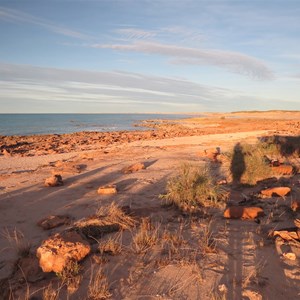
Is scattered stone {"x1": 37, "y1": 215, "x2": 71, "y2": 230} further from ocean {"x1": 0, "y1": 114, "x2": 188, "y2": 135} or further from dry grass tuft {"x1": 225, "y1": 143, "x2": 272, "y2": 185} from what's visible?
ocean {"x1": 0, "y1": 114, "x2": 188, "y2": 135}

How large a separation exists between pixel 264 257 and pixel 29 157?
13.2 metres

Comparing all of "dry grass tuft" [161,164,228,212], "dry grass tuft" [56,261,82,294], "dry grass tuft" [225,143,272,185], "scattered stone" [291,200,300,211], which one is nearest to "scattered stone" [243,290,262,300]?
"dry grass tuft" [56,261,82,294]

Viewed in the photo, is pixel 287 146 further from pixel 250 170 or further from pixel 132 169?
pixel 132 169

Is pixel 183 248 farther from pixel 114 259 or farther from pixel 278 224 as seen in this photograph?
pixel 278 224

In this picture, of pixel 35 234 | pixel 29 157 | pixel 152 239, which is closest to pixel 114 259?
pixel 152 239

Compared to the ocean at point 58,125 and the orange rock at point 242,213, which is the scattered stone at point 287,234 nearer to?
the orange rock at point 242,213

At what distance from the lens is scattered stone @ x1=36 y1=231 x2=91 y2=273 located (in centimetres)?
396

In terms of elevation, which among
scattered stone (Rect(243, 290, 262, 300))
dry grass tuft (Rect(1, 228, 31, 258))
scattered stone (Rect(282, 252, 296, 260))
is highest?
scattered stone (Rect(282, 252, 296, 260))

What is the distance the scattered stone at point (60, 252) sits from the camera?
13.0 ft

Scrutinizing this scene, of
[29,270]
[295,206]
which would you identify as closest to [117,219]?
[29,270]

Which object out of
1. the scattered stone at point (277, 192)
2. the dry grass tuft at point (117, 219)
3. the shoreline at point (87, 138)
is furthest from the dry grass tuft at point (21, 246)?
the shoreline at point (87, 138)

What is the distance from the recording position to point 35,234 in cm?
548

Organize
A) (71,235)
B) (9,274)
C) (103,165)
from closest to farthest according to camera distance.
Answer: (9,274) → (71,235) → (103,165)

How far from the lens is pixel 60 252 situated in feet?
13.3
